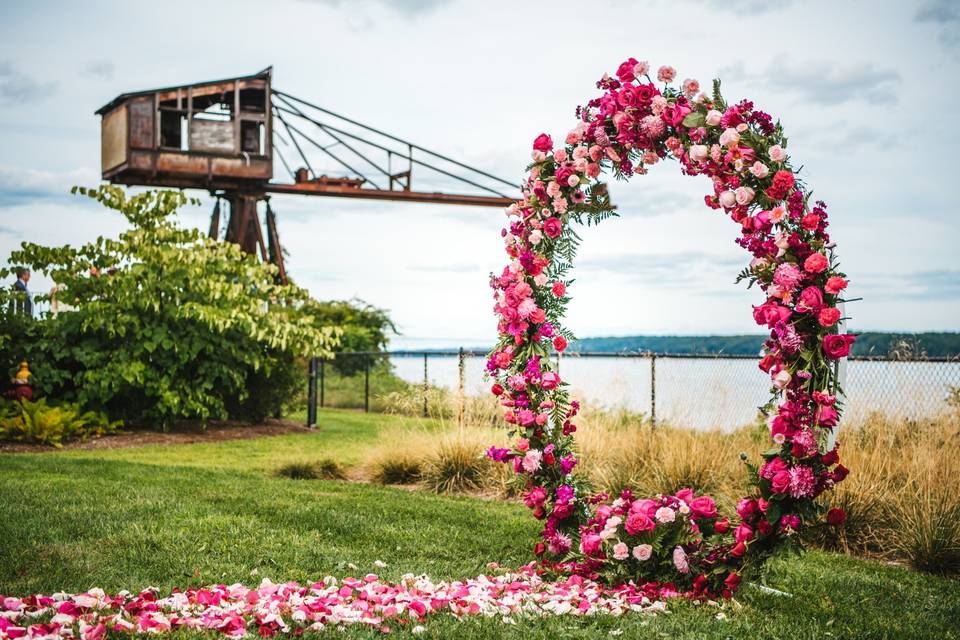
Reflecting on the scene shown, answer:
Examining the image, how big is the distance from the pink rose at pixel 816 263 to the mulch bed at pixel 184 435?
10447 mm

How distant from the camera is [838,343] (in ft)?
14.3

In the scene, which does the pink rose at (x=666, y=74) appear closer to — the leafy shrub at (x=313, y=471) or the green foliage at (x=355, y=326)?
the leafy shrub at (x=313, y=471)

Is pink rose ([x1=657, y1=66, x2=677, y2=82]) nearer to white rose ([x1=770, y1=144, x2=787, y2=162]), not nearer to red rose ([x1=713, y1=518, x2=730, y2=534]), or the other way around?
white rose ([x1=770, y1=144, x2=787, y2=162])

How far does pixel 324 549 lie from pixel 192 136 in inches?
645

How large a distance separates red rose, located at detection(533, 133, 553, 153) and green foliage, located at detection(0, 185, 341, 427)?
8249 millimetres

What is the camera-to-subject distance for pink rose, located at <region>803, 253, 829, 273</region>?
4.43 m

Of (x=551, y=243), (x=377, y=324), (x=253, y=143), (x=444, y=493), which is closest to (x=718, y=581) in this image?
(x=551, y=243)

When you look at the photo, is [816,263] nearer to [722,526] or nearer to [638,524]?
[722,526]

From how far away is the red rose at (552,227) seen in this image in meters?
5.71

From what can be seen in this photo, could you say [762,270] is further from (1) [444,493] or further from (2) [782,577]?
(1) [444,493]

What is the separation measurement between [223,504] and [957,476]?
5586 mm

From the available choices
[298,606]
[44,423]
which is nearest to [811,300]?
[298,606]

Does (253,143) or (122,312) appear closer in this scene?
(122,312)

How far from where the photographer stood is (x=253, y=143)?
21359 mm
